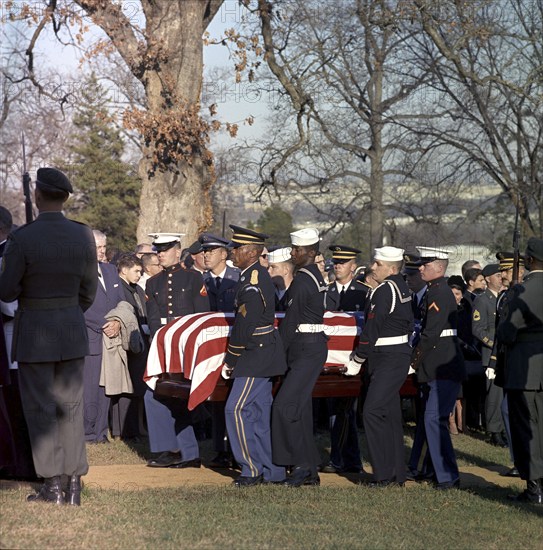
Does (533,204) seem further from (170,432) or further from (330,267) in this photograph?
(170,432)

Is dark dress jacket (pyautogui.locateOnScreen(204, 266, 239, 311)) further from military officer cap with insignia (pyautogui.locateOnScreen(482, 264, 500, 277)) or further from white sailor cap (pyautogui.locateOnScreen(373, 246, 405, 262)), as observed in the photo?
military officer cap with insignia (pyautogui.locateOnScreen(482, 264, 500, 277))

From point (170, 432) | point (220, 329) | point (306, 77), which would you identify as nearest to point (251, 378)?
point (220, 329)

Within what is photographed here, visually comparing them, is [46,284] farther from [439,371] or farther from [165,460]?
[439,371]

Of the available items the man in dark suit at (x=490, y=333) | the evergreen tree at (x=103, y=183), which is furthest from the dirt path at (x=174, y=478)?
the evergreen tree at (x=103, y=183)

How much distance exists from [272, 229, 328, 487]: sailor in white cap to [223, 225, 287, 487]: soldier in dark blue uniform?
0.29 ft

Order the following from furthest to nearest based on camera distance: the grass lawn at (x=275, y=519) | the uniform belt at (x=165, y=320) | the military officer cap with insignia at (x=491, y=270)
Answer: the military officer cap with insignia at (x=491, y=270) → the uniform belt at (x=165, y=320) → the grass lawn at (x=275, y=519)

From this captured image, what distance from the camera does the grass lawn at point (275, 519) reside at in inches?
211

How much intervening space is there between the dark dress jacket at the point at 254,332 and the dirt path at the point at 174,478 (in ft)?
2.85

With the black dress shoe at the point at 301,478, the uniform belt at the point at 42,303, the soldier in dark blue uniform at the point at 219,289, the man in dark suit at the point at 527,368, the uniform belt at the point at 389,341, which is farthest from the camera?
the soldier in dark blue uniform at the point at 219,289

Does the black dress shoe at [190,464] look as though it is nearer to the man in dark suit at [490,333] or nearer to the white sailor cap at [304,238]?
the white sailor cap at [304,238]

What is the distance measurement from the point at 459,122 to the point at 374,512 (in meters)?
13.2

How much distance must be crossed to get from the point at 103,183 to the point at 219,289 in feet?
111

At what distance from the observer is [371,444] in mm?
7402

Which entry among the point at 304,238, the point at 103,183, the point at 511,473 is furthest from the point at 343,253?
the point at 103,183
